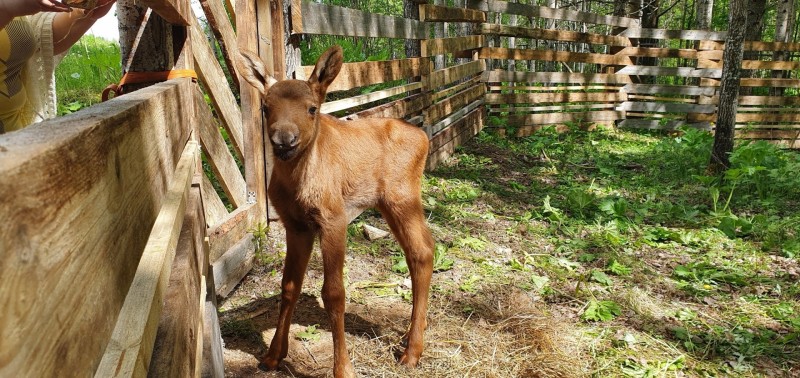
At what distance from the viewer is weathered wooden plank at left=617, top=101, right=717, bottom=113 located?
1327cm

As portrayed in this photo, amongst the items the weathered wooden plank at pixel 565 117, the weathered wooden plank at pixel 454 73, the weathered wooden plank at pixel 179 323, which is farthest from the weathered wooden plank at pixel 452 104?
the weathered wooden plank at pixel 179 323

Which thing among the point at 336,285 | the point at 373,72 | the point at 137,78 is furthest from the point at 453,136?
the point at 137,78

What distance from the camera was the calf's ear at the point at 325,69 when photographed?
3285 mm

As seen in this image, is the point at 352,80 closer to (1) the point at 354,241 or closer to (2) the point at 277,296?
(1) the point at 354,241

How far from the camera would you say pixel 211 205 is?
425 cm

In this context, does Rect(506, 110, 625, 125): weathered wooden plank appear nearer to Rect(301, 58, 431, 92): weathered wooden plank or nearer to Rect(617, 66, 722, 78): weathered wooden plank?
Rect(617, 66, 722, 78): weathered wooden plank

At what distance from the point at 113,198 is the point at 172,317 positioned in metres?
0.59

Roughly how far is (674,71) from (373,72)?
10.7 m

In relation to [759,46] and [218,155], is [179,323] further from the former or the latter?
[759,46]

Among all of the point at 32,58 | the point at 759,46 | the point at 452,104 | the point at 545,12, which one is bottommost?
the point at 452,104

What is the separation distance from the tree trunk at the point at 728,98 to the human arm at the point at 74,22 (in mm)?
8478

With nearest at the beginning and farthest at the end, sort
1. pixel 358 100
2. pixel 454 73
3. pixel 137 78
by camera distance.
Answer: pixel 137 78
pixel 358 100
pixel 454 73

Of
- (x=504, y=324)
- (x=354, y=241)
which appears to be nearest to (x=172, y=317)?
(x=504, y=324)

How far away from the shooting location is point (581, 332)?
405 cm
